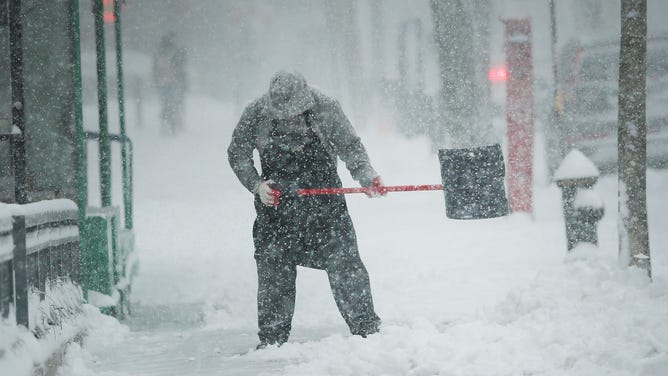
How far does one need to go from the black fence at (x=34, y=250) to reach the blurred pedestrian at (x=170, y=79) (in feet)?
74.8

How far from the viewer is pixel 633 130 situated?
19.5 ft

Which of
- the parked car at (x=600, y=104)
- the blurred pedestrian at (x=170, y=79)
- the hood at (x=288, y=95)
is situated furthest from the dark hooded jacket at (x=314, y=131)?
the blurred pedestrian at (x=170, y=79)

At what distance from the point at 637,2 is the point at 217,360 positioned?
3.81 meters

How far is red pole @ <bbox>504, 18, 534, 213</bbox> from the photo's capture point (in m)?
10.8

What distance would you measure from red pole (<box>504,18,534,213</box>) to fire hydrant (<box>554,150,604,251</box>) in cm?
386

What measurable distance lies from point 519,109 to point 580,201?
14.2 feet

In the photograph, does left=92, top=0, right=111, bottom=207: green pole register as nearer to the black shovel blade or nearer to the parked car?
the black shovel blade

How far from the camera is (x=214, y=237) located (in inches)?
505

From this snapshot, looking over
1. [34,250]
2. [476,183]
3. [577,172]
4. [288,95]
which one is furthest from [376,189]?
[577,172]

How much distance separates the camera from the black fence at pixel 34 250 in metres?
3.80

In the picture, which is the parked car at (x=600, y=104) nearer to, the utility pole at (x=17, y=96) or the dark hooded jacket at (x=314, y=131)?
the dark hooded jacket at (x=314, y=131)

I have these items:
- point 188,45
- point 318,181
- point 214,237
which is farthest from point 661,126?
point 188,45

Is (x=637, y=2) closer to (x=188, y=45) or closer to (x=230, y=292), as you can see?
(x=230, y=292)

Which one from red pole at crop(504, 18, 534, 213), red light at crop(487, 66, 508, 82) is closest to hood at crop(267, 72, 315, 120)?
red pole at crop(504, 18, 534, 213)
